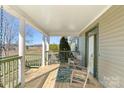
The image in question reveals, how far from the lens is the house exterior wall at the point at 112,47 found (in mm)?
5180

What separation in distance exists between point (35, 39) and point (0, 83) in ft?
51.5

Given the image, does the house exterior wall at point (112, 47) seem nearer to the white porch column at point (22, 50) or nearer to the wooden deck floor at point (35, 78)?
the wooden deck floor at point (35, 78)

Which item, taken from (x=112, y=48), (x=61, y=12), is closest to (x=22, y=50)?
(x=61, y=12)

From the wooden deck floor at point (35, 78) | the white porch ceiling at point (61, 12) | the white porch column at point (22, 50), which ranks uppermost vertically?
the white porch ceiling at point (61, 12)

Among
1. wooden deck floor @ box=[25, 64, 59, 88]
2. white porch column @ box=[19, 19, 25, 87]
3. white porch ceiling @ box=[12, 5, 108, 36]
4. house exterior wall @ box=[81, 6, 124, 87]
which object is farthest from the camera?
wooden deck floor @ box=[25, 64, 59, 88]

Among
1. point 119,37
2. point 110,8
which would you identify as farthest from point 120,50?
point 110,8

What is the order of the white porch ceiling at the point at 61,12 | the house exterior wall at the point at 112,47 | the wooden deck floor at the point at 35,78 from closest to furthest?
the house exterior wall at the point at 112,47 < the white porch ceiling at the point at 61,12 < the wooden deck floor at the point at 35,78

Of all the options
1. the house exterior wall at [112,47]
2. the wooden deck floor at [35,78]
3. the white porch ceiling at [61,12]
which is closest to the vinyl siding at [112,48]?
the house exterior wall at [112,47]

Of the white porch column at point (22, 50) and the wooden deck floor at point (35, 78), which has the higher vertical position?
the white porch column at point (22, 50)

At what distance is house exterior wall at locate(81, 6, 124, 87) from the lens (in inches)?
204

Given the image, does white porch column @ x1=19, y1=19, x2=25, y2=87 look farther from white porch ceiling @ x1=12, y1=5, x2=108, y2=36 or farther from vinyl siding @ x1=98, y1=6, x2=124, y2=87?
vinyl siding @ x1=98, y1=6, x2=124, y2=87

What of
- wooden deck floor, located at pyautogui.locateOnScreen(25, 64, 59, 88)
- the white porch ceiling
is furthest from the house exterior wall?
wooden deck floor, located at pyautogui.locateOnScreen(25, 64, 59, 88)

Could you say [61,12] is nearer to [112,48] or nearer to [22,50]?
[22,50]
